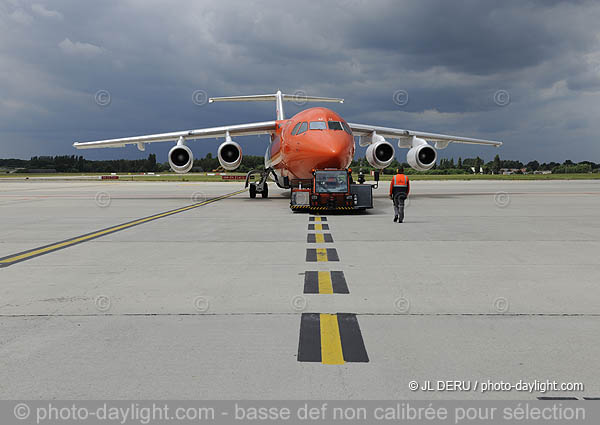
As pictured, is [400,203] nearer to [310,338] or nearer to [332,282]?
[332,282]

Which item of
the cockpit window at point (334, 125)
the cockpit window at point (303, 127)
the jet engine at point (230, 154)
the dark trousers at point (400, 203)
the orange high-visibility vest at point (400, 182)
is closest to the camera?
the dark trousers at point (400, 203)

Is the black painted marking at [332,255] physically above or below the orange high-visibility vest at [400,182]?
below

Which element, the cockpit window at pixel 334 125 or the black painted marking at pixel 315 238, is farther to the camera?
the cockpit window at pixel 334 125

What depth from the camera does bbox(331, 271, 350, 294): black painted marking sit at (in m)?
5.70

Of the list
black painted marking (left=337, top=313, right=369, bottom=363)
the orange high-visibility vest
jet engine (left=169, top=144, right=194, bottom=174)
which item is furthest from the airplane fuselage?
black painted marking (left=337, top=313, right=369, bottom=363)

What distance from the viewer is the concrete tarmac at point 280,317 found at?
129 inches

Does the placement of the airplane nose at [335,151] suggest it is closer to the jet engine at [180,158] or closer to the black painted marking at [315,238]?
the black painted marking at [315,238]

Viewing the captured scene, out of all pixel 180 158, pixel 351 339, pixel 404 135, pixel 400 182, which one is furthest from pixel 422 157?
pixel 351 339

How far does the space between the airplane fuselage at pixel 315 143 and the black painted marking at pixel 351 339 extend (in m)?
12.0

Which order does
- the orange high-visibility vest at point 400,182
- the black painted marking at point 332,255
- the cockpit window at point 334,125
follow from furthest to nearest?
the cockpit window at point 334,125 → the orange high-visibility vest at point 400,182 → the black painted marking at point 332,255

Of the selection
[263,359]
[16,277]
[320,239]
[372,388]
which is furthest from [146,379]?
[320,239]

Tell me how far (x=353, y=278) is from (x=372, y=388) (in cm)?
328

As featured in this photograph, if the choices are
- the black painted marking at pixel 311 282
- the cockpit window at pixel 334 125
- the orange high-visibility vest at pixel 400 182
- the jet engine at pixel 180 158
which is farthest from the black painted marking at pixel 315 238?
the jet engine at pixel 180 158

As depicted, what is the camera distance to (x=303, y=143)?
55.9 feet
